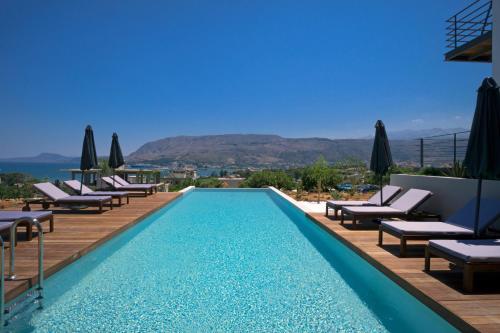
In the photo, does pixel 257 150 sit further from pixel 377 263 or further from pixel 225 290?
pixel 225 290

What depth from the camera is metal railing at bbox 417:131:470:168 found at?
9180 millimetres

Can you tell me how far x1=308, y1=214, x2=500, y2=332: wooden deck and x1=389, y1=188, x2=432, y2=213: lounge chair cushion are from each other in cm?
125

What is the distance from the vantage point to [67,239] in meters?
5.94

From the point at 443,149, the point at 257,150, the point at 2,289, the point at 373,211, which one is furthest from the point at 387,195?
the point at 257,150

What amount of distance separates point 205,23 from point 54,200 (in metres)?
19.7

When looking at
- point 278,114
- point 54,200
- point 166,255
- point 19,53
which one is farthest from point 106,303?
point 278,114

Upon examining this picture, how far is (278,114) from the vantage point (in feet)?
218

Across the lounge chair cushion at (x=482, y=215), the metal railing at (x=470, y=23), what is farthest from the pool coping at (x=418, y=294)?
the metal railing at (x=470, y=23)

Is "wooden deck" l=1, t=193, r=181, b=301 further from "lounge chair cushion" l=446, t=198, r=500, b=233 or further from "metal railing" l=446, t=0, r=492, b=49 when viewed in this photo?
"metal railing" l=446, t=0, r=492, b=49

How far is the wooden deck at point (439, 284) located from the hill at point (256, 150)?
61887 millimetres

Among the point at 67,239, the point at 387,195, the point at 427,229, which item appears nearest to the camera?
the point at 427,229

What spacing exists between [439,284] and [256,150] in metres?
90.9

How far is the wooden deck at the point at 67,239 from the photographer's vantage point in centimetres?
413

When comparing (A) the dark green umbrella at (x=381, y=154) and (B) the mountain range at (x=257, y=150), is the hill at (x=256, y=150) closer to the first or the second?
(B) the mountain range at (x=257, y=150)
